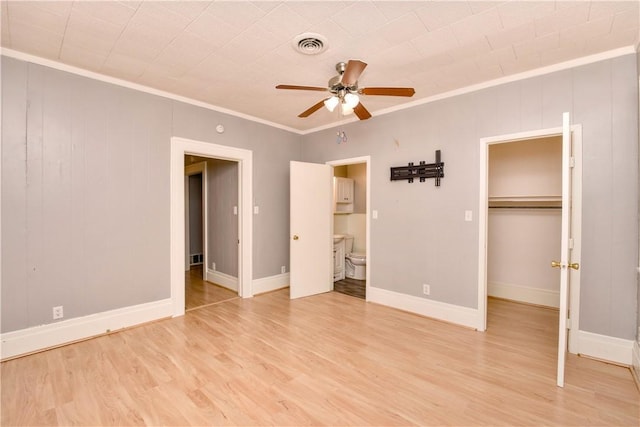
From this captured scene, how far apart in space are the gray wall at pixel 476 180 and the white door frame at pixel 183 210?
52.5 inches

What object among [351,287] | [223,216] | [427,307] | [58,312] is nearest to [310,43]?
[427,307]

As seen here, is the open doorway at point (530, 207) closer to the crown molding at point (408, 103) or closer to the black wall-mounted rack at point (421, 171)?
the black wall-mounted rack at point (421, 171)

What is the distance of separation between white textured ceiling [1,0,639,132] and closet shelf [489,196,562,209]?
187 cm

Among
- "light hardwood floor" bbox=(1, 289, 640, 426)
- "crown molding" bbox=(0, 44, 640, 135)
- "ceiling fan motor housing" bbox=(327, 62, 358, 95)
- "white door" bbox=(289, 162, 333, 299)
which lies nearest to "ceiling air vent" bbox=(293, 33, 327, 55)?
"ceiling fan motor housing" bbox=(327, 62, 358, 95)

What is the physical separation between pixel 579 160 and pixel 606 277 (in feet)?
3.53

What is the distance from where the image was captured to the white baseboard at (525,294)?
3.91 meters

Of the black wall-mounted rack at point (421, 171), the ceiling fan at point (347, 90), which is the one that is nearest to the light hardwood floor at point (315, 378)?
the black wall-mounted rack at point (421, 171)

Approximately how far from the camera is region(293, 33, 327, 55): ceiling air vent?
2.30 meters

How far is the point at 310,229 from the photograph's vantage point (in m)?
4.54

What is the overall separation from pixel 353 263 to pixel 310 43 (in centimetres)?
399

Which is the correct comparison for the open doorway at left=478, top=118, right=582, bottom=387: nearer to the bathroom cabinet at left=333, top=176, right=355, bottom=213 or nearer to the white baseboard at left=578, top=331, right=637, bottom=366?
the white baseboard at left=578, top=331, right=637, bottom=366

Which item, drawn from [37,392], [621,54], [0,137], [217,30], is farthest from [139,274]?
[621,54]

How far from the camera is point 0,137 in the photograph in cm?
249

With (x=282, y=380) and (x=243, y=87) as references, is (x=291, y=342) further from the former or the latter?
Answer: (x=243, y=87)
